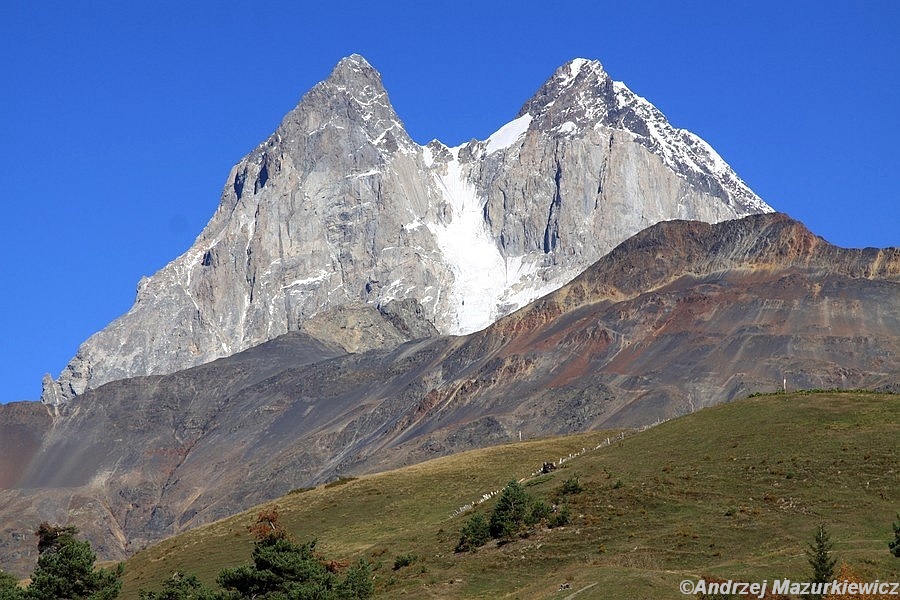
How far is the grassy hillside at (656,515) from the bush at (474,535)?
42.7 inches

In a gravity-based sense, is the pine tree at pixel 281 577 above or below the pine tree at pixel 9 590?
below

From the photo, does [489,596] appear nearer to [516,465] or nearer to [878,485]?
[878,485]

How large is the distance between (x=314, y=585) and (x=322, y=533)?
151ft

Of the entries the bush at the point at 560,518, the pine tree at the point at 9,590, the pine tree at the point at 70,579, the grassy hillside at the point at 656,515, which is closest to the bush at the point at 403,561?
the grassy hillside at the point at 656,515

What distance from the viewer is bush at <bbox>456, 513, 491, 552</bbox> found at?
83750 mm

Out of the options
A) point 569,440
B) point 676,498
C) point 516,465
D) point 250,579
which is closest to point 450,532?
point 676,498

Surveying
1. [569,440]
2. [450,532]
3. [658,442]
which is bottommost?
[450,532]

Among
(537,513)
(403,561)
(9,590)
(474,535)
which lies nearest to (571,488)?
(537,513)

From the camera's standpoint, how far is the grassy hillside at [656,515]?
7312 cm

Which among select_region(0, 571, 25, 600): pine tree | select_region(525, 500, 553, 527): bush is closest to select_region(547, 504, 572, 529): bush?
select_region(525, 500, 553, 527): bush

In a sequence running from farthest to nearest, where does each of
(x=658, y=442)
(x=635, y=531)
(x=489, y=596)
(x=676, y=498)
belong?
(x=658, y=442) < (x=676, y=498) < (x=635, y=531) < (x=489, y=596)

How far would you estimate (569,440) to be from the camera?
5758 inches

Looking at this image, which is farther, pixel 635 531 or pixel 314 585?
pixel 635 531

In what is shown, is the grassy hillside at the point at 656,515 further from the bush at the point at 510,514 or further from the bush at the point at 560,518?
the bush at the point at 510,514
